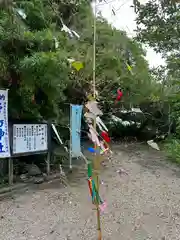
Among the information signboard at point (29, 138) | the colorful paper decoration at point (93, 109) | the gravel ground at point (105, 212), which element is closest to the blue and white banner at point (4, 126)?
the information signboard at point (29, 138)

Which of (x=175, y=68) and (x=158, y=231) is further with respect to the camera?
(x=175, y=68)

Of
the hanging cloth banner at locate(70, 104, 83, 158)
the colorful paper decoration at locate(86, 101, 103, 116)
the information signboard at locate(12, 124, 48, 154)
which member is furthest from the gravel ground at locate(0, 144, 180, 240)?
the colorful paper decoration at locate(86, 101, 103, 116)

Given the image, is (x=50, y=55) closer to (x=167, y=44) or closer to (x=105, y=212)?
(x=105, y=212)

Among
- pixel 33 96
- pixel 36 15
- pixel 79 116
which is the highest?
pixel 36 15

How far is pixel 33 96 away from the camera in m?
4.76

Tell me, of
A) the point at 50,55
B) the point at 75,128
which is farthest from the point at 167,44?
the point at 50,55

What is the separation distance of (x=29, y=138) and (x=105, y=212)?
1.89 m

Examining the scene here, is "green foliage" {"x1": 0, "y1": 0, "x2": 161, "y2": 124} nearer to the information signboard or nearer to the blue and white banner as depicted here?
the information signboard

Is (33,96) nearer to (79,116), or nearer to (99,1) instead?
(79,116)

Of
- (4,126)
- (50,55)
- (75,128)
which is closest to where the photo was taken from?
(50,55)

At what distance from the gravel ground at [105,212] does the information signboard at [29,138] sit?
667mm

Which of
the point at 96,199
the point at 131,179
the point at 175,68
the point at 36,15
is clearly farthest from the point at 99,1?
the point at 175,68

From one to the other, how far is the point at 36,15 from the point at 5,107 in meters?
1.75

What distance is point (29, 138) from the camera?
15.4ft
